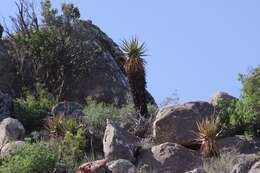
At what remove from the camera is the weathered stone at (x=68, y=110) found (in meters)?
23.9

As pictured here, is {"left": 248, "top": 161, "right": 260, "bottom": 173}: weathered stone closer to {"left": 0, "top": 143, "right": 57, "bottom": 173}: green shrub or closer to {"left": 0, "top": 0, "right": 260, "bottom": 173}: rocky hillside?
{"left": 0, "top": 0, "right": 260, "bottom": 173}: rocky hillside

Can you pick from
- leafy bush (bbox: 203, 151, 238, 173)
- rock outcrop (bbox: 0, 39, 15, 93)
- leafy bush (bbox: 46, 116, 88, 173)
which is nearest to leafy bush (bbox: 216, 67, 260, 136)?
leafy bush (bbox: 203, 151, 238, 173)

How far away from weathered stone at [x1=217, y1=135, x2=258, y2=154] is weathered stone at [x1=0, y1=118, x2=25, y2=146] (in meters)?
4.98

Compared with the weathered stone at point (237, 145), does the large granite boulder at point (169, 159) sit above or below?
below

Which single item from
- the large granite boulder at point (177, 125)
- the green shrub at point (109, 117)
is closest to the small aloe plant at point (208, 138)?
the large granite boulder at point (177, 125)

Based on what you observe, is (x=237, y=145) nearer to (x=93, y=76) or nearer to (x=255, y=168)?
(x=255, y=168)

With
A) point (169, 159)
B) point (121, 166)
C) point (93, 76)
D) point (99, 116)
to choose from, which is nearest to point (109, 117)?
point (99, 116)

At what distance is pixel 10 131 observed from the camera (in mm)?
22875

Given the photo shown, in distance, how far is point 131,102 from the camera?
84.9 ft

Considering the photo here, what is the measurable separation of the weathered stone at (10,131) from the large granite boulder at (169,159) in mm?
3424

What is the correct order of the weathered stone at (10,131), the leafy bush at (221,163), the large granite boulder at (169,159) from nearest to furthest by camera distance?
the leafy bush at (221,163), the large granite boulder at (169,159), the weathered stone at (10,131)

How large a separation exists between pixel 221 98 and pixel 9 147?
5.64 m

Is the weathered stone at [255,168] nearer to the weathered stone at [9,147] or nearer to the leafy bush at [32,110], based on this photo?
the weathered stone at [9,147]

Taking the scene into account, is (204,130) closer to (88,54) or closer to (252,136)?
(252,136)
